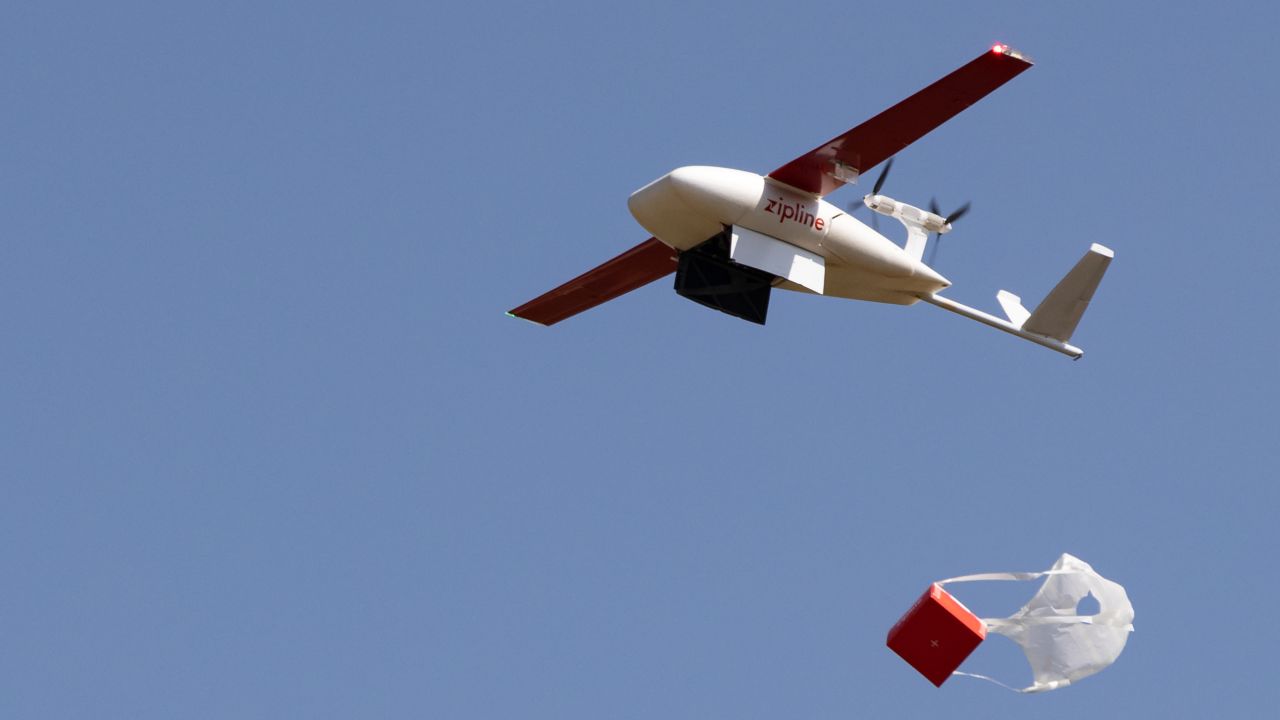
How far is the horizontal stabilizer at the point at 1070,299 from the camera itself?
32312 mm

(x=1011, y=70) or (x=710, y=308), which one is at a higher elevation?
(x=1011, y=70)

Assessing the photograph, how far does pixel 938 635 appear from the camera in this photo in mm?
27016

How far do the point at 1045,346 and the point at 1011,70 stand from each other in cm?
604

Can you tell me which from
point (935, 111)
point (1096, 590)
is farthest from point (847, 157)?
point (1096, 590)

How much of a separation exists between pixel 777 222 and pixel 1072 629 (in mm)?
7872

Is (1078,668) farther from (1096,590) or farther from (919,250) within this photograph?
(919,250)

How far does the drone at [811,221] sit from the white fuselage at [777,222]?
0.02 m

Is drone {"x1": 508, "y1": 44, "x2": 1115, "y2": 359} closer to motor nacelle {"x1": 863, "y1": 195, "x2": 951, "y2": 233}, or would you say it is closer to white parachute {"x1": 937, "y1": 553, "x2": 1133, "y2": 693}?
motor nacelle {"x1": 863, "y1": 195, "x2": 951, "y2": 233}

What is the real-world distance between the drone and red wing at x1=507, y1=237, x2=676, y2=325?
87cm

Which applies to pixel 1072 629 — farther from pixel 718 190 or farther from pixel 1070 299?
pixel 718 190

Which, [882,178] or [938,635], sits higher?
[882,178]

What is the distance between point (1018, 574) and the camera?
27.1 metres

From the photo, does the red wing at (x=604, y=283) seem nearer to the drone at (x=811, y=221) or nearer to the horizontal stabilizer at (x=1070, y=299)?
the drone at (x=811, y=221)

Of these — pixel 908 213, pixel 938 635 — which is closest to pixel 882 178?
pixel 908 213
